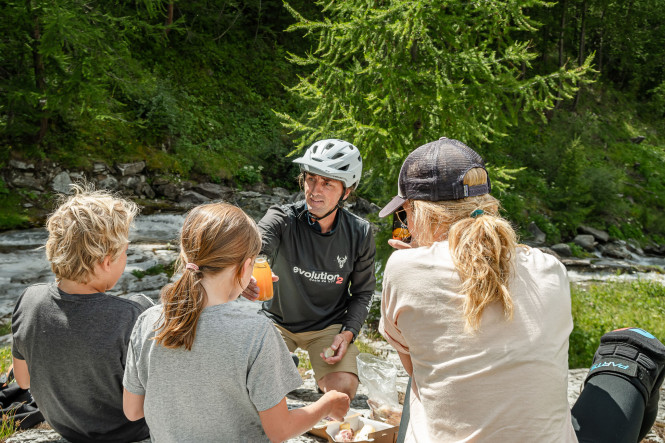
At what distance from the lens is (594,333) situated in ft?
25.7

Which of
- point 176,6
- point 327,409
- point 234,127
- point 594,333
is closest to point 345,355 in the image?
point 327,409

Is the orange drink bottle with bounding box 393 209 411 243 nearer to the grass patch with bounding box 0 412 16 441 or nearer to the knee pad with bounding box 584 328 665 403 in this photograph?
the knee pad with bounding box 584 328 665 403

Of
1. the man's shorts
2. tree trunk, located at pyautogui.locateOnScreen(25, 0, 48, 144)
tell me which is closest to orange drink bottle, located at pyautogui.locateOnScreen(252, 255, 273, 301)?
the man's shorts

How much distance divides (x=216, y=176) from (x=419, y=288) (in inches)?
584

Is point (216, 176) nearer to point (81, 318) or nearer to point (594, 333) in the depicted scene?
point (594, 333)

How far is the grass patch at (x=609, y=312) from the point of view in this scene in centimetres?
754

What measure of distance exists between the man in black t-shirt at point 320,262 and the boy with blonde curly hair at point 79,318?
4.80ft

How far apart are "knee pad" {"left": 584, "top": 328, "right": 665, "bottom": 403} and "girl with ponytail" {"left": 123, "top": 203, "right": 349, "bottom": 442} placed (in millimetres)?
1519

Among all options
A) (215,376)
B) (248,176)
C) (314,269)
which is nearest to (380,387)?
(314,269)

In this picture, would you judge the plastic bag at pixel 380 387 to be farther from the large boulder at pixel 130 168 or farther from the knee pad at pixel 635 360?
the large boulder at pixel 130 168

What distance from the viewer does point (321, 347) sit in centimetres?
396

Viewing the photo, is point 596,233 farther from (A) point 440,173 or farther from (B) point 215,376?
(B) point 215,376

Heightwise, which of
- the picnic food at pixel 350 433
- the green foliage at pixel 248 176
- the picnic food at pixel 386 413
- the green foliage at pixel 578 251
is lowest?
the green foliage at pixel 578 251

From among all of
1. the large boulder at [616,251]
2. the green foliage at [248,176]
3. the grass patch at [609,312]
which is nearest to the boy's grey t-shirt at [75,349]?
the grass patch at [609,312]
